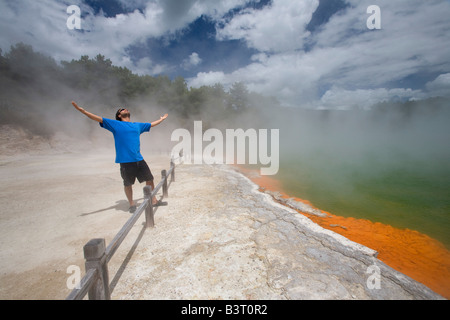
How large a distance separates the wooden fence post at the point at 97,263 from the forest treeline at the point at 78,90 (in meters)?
17.5

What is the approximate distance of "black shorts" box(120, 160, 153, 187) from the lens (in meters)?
3.53

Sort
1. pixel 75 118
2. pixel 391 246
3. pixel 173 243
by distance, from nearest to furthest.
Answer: pixel 173 243 → pixel 391 246 → pixel 75 118

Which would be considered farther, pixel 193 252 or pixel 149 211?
pixel 149 211

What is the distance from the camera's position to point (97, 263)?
1.60 meters

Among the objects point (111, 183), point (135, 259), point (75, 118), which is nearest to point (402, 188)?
point (135, 259)

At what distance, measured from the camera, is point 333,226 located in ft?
15.4

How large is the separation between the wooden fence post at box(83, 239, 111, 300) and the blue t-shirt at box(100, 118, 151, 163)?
2.04 m

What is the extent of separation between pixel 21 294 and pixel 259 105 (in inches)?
1541

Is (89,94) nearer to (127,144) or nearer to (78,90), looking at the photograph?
(78,90)

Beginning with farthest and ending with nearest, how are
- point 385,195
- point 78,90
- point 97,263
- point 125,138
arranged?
1. point 78,90
2. point 385,195
3. point 125,138
4. point 97,263

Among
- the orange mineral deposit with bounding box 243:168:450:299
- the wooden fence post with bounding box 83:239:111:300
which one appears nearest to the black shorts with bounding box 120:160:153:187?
the wooden fence post with bounding box 83:239:111:300

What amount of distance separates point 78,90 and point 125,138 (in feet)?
69.7

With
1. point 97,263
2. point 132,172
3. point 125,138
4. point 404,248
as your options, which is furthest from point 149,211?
point 404,248

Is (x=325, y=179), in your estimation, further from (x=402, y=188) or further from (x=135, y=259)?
(x=135, y=259)
